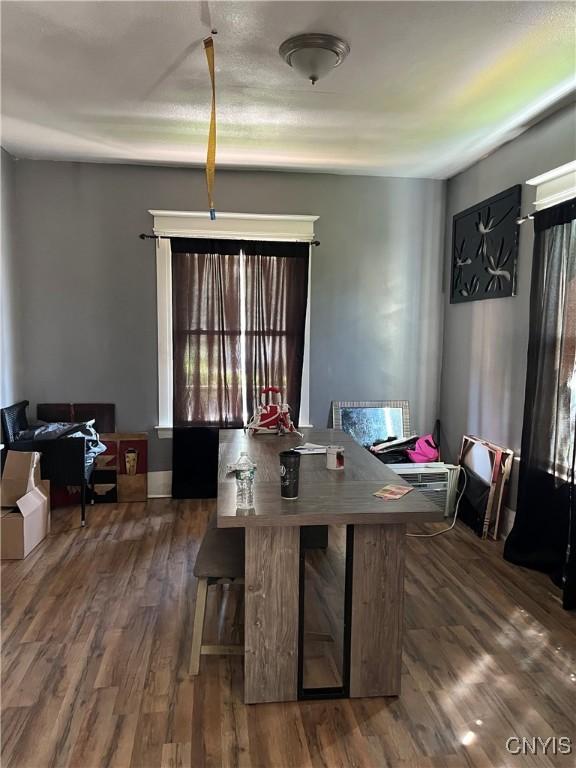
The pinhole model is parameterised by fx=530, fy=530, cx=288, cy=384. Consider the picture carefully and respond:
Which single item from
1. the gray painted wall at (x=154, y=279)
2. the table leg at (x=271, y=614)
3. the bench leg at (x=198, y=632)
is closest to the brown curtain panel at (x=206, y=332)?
the gray painted wall at (x=154, y=279)

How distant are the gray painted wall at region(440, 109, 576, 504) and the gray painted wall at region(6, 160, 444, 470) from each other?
0.77ft

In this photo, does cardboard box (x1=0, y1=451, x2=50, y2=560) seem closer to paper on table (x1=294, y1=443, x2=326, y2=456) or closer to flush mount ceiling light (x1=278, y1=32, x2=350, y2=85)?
paper on table (x1=294, y1=443, x2=326, y2=456)

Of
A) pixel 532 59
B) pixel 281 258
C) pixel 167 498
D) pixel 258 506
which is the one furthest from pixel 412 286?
pixel 258 506

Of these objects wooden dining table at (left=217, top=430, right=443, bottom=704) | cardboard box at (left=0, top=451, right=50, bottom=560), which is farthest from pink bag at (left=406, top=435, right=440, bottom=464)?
cardboard box at (left=0, top=451, right=50, bottom=560)

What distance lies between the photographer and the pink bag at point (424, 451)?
4.22m

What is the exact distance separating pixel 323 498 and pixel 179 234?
2982mm

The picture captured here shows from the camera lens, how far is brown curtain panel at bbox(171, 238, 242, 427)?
4336mm

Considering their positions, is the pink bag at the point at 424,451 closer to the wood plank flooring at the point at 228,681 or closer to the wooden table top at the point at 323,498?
the wood plank flooring at the point at 228,681

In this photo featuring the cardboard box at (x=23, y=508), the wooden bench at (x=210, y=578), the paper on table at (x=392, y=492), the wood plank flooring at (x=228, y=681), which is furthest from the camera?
the cardboard box at (x=23, y=508)

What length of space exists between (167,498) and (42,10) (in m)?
3.40

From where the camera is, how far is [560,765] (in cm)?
176

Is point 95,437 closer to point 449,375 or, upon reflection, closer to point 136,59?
point 136,59

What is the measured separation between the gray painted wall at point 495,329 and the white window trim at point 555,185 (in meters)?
0.10

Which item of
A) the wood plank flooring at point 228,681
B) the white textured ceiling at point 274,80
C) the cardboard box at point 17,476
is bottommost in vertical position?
the wood plank flooring at point 228,681
